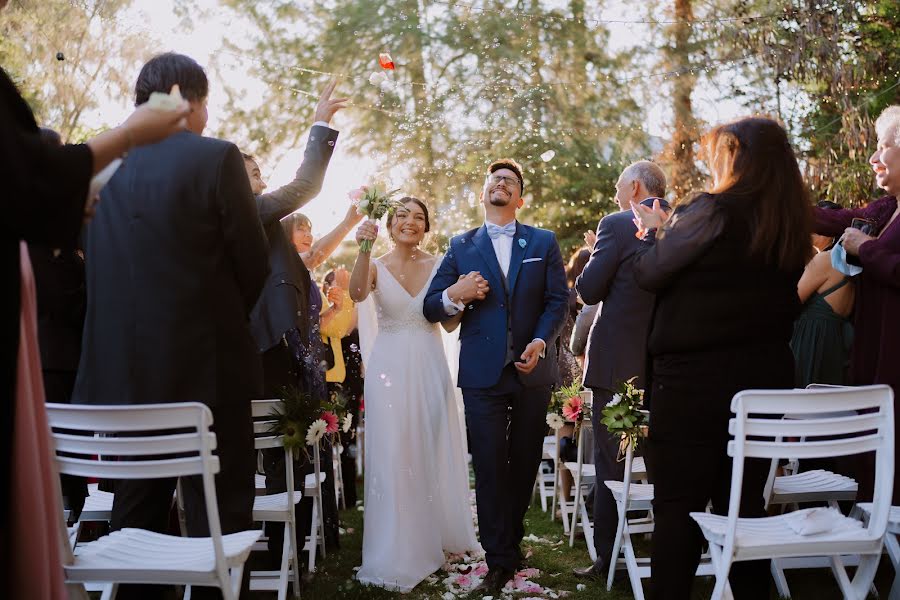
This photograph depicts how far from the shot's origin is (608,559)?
17.7 feet

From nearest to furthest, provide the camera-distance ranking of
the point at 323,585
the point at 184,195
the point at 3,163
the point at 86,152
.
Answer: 1. the point at 3,163
2. the point at 86,152
3. the point at 184,195
4. the point at 323,585

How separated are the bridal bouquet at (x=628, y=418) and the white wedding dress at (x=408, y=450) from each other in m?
1.55

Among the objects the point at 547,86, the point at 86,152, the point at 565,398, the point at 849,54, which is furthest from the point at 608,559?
the point at 547,86

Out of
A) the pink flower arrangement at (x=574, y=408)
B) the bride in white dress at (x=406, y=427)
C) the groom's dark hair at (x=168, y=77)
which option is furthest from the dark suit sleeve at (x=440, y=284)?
the groom's dark hair at (x=168, y=77)

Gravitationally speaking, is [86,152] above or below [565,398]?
above

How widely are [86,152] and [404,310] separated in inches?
149

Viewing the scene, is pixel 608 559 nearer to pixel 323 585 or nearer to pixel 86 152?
pixel 323 585

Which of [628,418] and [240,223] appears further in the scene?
[628,418]

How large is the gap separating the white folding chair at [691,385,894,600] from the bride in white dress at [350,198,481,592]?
261 cm

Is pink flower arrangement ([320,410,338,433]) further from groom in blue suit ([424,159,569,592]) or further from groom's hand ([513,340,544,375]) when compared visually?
groom's hand ([513,340,544,375])

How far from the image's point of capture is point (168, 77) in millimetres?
3244

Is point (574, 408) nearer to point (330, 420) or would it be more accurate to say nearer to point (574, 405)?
point (574, 405)

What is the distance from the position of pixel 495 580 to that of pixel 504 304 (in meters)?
1.60

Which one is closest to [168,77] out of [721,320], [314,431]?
[314,431]
